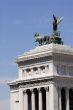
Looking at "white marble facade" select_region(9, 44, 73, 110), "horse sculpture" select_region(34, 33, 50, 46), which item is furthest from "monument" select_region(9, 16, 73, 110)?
"horse sculpture" select_region(34, 33, 50, 46)

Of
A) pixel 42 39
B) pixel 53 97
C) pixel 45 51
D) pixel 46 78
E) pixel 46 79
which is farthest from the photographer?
pixel 42 39

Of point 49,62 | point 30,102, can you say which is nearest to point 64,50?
point 49,62

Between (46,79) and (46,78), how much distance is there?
295 mm

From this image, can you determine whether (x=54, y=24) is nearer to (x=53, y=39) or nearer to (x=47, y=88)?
(x=53, y=39)

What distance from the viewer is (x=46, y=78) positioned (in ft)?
298

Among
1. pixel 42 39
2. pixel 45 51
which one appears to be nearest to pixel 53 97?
pixel 45 51

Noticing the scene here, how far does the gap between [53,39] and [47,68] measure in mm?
5240

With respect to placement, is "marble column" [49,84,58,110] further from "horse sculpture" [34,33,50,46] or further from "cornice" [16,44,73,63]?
"horse sculpture" [34,33,50,46]

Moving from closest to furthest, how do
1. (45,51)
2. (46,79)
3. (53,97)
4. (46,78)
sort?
1. (53,97)
2. (46,78)
3. (46,79)
4. (45,51)

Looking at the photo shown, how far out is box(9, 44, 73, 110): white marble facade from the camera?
90.6 metres

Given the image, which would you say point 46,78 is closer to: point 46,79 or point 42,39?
point 46,79

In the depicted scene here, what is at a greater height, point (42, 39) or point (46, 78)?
point (42, 39)

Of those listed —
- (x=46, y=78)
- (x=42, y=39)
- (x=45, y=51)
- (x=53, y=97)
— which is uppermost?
(x=42, y=39)

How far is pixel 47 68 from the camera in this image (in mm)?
91938
